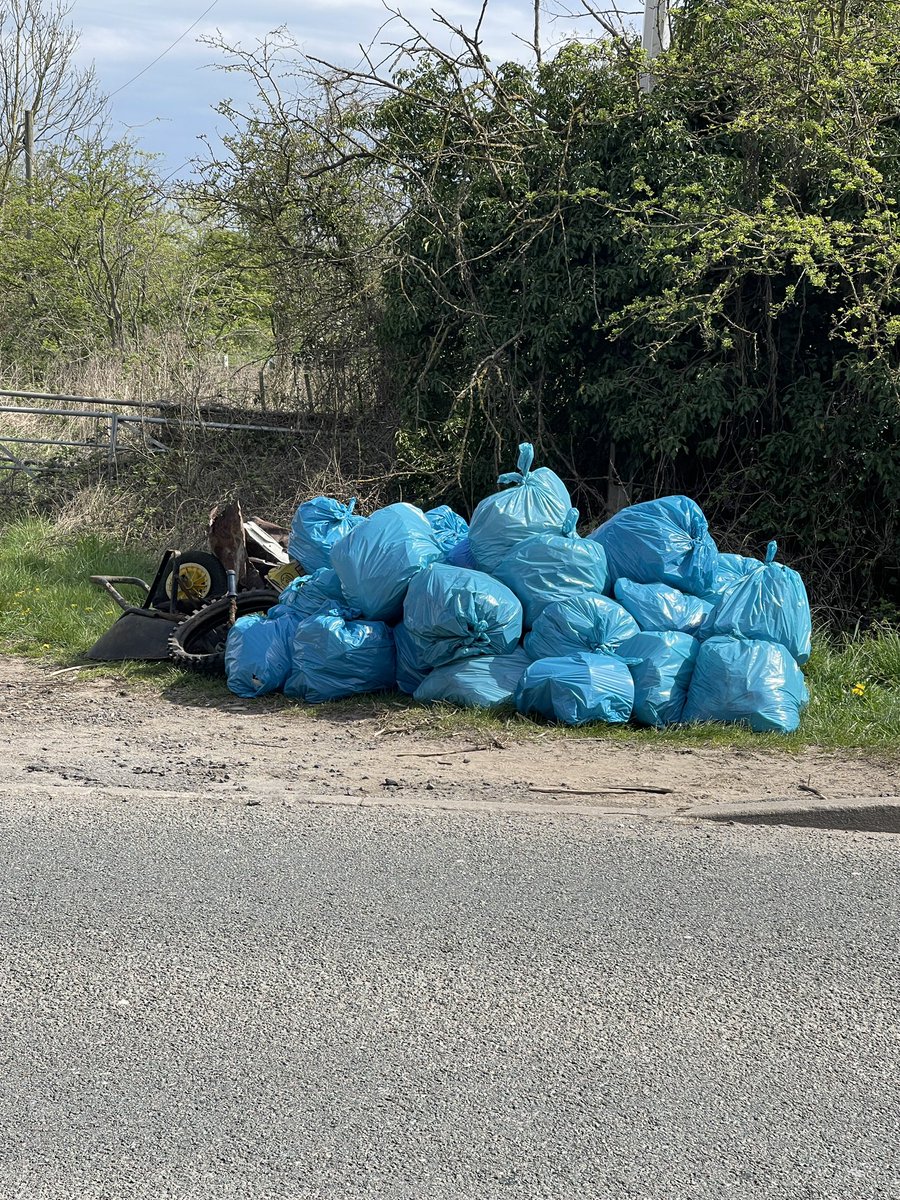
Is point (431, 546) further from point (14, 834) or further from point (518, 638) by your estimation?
point (14, 834)

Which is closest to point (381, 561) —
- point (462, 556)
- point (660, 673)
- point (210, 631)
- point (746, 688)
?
point (462, 556)

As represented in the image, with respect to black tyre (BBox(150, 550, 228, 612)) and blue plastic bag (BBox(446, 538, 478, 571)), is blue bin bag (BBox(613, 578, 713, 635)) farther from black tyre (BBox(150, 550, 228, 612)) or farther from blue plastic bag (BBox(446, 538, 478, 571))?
black tyre (BBox(150, 550, 228, 612))

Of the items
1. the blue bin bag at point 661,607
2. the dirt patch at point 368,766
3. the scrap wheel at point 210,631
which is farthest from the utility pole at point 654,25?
the dirt patch at point 368,766

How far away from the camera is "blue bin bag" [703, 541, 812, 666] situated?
6961 mm

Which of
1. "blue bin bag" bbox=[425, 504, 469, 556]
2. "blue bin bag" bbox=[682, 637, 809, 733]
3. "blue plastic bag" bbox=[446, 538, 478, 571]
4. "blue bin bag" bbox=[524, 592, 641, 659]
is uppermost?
"blue bin bag" bbox=[425, 504, 469, 556]

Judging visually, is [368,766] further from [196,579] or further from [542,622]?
[196,579]

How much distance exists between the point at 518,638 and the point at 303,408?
739 cm

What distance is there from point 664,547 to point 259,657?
2.57m

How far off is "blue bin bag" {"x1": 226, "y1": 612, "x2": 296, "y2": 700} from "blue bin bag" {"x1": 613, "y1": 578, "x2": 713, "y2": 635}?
208 cm

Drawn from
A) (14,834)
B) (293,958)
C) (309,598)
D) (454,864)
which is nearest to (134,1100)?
(293,958)

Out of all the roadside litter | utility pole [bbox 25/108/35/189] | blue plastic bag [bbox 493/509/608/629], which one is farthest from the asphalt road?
utility pole [bbox 25/108/35/189]

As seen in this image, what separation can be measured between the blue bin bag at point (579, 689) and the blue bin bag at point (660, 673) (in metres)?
0.06

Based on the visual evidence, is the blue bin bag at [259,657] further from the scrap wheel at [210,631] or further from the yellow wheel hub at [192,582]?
the yellow wheel hub at [192,582]

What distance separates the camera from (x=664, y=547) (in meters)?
7.24
